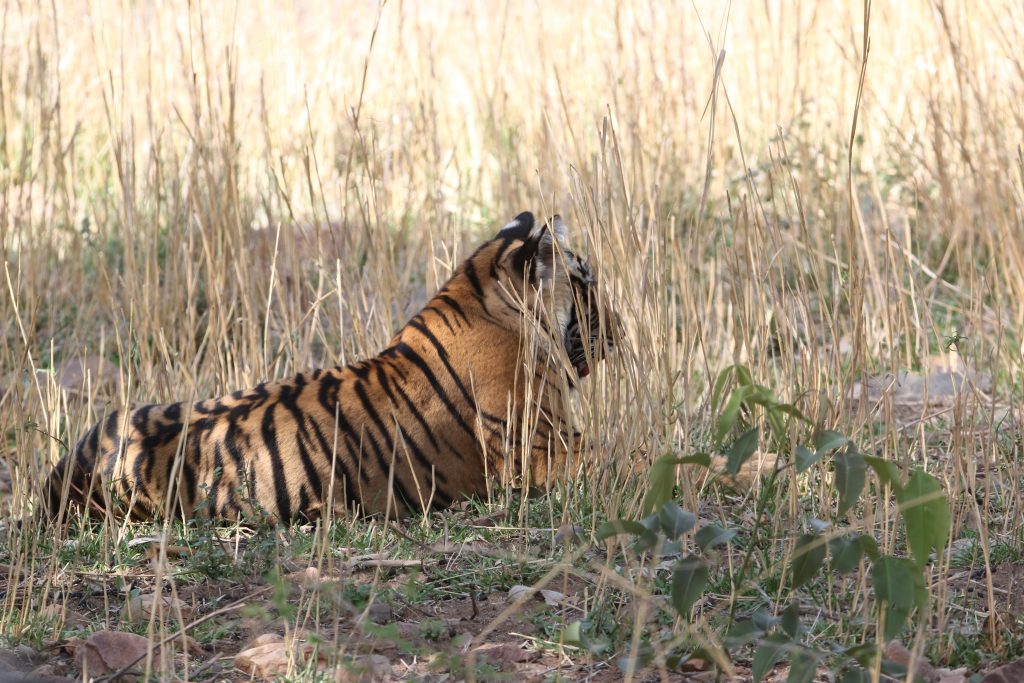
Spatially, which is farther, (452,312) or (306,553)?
(452,312)

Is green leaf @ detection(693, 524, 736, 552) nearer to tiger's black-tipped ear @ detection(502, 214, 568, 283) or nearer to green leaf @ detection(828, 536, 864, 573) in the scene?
green leaf @ detection(828, 536, 864, 573)

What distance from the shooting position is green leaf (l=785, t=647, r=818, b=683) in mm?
1839

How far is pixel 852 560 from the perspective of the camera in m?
1.91

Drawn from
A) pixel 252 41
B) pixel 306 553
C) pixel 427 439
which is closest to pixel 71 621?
pixel 306 553

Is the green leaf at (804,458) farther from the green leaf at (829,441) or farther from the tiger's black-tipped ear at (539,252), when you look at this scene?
the tiger's black-tipped ear at (539,252)

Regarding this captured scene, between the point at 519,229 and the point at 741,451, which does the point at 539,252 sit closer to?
the point at 519,229

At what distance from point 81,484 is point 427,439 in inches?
40.3

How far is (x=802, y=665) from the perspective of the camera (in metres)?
1.84

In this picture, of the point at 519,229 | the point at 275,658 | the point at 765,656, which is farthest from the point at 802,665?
the point at 519,229

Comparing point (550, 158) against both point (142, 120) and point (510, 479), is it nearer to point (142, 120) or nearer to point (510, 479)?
point (510, 479)

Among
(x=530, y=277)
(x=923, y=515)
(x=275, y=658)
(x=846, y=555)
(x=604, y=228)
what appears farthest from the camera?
(x=530, y=277)

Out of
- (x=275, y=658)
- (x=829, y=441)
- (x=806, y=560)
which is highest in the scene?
(x=829, y=441)

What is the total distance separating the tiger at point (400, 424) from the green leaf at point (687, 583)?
4.00ft

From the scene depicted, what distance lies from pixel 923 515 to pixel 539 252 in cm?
200
